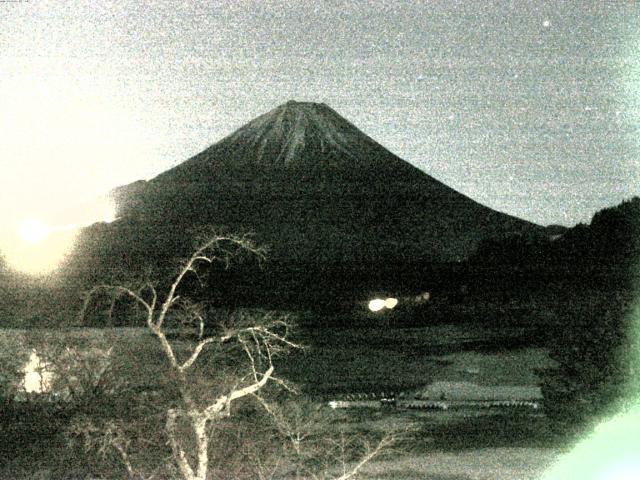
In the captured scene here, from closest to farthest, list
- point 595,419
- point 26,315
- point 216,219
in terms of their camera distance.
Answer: point 595,419 → point 26,315 → point 216,219

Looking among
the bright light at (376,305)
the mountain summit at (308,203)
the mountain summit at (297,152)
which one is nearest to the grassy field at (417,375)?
the bright light at (376,305)

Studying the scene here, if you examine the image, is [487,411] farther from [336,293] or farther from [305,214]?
[305,214]

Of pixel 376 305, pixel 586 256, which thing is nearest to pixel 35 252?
pixel 376 305

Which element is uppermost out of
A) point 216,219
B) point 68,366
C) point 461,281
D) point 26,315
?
point 216,219

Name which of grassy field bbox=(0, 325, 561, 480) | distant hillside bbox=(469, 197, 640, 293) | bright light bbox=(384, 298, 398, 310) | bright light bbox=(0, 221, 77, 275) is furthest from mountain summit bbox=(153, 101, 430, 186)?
grassy field bbox=(0, 325, 561, 480)

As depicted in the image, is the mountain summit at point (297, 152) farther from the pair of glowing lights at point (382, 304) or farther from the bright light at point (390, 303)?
the bright light at point (390, 303)

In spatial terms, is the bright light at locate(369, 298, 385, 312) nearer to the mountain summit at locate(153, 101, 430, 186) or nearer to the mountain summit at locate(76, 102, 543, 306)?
the mountain summit at locate(76, 102, 543, 306)

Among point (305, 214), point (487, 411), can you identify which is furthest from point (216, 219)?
point (487, 411)
